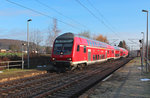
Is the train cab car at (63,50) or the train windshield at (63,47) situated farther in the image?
the train windshield at (63,47)

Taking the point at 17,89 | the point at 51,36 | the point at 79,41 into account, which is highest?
the point at 51,36

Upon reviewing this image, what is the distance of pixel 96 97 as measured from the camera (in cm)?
680

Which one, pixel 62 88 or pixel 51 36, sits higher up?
pixel 51 36

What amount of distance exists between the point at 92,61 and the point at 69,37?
5046 mm

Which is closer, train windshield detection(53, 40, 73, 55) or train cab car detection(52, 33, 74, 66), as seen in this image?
train cab car detection(52, 33, 74, 66)

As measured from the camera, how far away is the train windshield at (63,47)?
14.2 m

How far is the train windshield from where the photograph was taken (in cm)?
1421

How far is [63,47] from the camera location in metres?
14.6

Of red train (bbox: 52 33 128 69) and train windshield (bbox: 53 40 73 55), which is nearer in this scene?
red train (bbox: 52 33 128 69)

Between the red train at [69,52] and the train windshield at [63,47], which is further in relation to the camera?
the train windshield at [63,47]

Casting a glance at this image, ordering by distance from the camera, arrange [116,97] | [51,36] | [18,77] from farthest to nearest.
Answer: [51,36]
[18,77]
[116,97]

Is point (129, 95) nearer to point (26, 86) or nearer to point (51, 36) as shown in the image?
point (26, 86)

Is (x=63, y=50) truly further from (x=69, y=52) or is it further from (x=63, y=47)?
(x=69, y=52)

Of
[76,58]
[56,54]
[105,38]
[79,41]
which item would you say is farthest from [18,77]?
[105,38]
